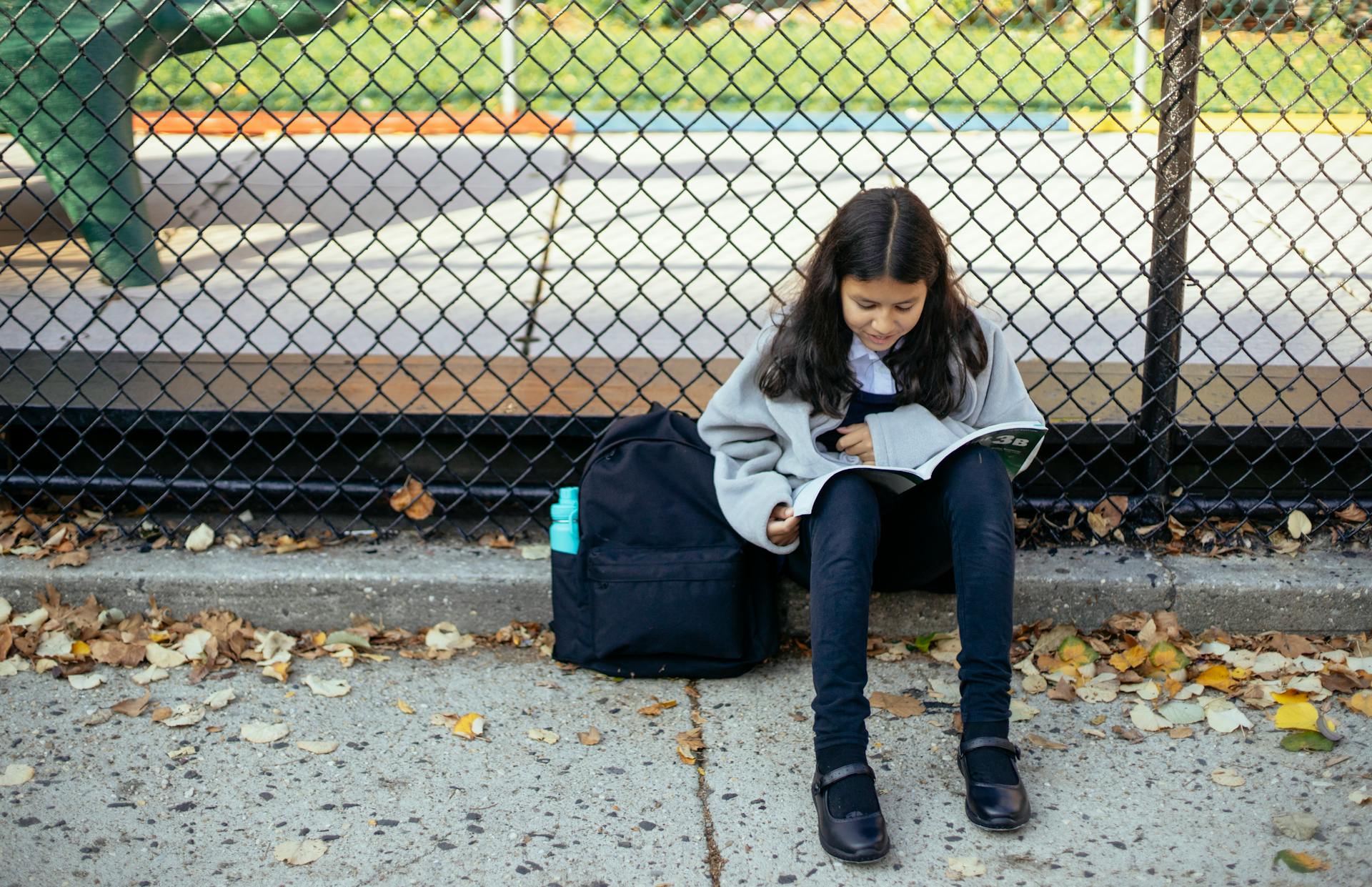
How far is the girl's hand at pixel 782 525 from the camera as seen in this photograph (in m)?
2.55

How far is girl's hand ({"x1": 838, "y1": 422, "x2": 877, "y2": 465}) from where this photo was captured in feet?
8.61

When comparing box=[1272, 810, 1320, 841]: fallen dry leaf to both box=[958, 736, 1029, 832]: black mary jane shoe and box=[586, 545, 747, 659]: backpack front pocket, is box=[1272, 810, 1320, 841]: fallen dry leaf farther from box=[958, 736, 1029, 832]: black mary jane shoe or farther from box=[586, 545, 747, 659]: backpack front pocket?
box=[586, 545, 747, 659]: backpack front pocket

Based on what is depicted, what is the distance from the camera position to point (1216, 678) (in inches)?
110

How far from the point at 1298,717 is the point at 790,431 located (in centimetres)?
126

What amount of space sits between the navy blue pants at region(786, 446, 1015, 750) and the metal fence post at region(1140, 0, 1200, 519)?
0.76 metres

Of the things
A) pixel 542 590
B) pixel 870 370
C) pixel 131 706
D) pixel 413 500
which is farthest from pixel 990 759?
pixel 131 706

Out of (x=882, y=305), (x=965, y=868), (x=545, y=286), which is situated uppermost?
(x=545, y=286)

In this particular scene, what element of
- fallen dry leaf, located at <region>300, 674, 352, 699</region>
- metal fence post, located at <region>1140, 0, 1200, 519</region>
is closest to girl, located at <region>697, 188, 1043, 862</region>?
metal fence post, located at <region>1140, 0, 1200, 519</region>

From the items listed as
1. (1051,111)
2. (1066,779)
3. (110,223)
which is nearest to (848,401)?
(1066,779)

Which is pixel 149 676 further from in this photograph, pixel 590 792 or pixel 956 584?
pixel 956 584

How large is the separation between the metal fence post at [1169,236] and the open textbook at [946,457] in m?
0.63

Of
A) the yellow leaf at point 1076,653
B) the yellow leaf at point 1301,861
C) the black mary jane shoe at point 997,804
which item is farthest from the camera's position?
the yellow leaf at point 1076,653

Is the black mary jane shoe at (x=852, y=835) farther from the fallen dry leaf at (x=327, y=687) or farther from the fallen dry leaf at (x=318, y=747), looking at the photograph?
the fallen dry leaf at (x=327, y=687)

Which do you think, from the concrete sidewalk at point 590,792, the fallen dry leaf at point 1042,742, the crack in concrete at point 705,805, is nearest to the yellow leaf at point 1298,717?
the concrete sidewalk at point 590,792
